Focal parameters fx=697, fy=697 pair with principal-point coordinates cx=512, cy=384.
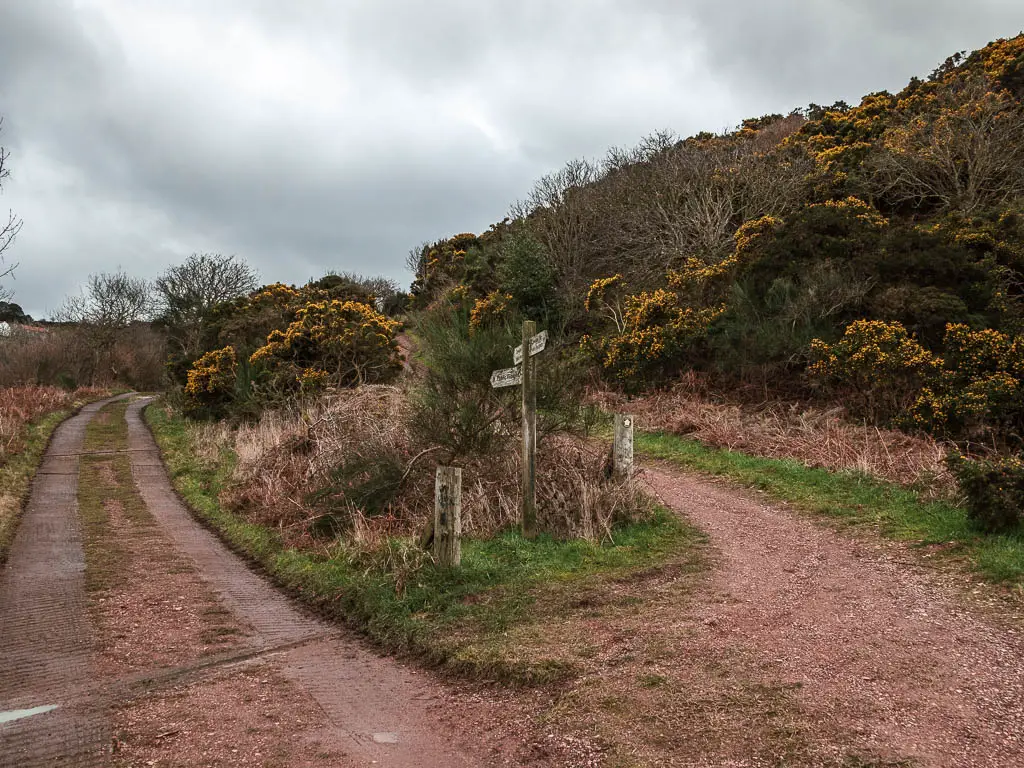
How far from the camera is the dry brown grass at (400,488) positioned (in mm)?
7859

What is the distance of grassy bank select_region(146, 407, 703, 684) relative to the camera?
4961 millimetres

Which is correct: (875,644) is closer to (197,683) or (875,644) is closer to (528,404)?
(528,404)

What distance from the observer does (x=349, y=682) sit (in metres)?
4.84

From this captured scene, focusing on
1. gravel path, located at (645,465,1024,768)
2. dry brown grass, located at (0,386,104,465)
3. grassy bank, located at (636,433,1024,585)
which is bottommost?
gravel path, located at (645,465,1024,768)

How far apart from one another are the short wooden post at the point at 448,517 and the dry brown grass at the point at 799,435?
5812 mm

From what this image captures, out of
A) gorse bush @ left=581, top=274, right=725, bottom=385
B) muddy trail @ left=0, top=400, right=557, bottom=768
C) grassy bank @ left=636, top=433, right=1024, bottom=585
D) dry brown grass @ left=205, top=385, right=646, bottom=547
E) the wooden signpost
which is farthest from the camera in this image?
gorse bush @ left=581, top=274, right=725, bottom=385

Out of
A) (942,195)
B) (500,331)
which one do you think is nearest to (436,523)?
(500,331)

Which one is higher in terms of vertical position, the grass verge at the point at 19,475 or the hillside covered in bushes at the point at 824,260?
the hillside covered in bushes at the point at 824,260

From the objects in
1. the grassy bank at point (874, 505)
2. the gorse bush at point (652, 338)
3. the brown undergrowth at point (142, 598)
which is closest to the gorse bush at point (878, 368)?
the grassy bank at point (874, 505)

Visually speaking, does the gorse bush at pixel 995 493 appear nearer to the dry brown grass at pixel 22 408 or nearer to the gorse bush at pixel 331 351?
the gorse bush at pixel 331 351

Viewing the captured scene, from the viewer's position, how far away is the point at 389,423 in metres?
9.92

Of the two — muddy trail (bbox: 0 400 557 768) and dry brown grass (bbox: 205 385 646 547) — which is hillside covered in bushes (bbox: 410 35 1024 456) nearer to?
dry brown grass (bbox: 205 385 646 547)

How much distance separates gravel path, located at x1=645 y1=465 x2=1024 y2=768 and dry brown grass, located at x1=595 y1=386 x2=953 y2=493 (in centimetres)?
237

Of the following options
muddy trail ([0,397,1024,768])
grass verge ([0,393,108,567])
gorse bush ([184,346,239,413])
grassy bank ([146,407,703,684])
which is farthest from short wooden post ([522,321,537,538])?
gorse bush ([184,346,239,413])
